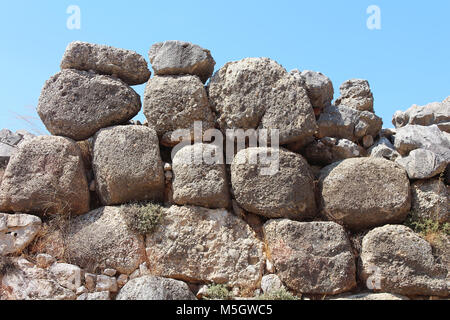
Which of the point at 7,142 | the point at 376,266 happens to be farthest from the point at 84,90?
the point at 376,266

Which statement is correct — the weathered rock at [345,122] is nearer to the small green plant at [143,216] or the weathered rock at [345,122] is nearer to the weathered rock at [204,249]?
the weathered rock at [204,249]

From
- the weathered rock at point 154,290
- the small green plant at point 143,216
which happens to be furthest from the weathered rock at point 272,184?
the weathered rock at point 154,290

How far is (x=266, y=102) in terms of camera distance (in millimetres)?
5770

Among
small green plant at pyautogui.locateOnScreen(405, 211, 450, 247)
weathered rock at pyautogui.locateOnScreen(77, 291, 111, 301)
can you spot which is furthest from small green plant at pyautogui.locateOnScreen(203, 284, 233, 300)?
small green plant at pyautogui.locateOnScreen(405, 211, 450, 247)

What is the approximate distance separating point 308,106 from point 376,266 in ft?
6.78

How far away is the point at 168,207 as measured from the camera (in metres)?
5.67

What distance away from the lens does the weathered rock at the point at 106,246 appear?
17.3ft

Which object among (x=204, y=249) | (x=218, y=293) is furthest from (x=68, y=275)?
(x=218, y=293)

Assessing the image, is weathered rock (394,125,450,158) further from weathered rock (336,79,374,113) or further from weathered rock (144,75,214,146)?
weathered rock (144,75,214,146)

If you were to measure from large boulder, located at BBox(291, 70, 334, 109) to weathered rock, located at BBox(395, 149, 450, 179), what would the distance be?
134 cm

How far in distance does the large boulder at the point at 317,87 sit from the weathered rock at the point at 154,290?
2.96m

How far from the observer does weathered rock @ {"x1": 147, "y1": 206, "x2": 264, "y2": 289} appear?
530 centimetres

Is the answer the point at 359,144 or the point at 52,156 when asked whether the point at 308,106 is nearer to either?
the point at 359,144
